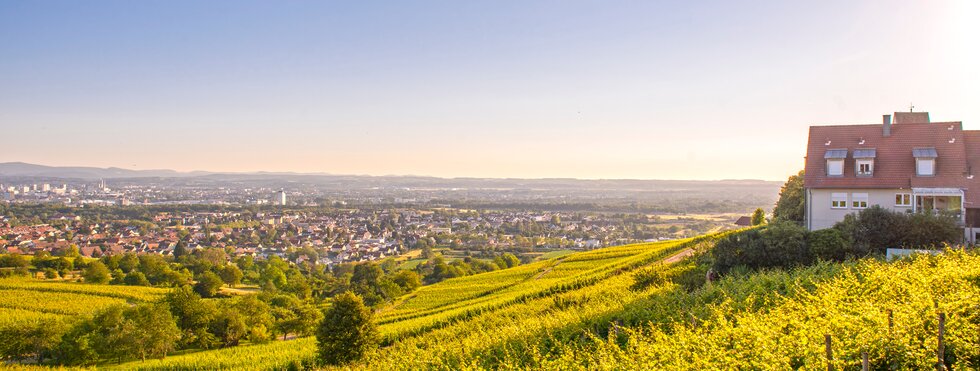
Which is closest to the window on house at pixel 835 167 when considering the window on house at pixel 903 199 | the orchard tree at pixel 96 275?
the window on house at pixel 903 199

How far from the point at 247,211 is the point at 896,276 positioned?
162m

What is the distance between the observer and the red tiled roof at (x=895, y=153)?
2464 centimetres

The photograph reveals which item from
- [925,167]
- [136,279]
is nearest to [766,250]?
[925,167]

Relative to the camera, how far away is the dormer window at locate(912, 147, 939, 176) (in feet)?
81.4

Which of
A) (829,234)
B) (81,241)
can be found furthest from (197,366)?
(81,241)

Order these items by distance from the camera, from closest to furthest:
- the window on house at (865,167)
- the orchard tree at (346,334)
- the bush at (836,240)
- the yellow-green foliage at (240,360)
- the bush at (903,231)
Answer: the bush at (836,240), the bush at (903,231), the orchard tree at (346,334), the yellow-green foliage at (240,360), the window on house at (865,167)

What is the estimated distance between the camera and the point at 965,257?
42.7ft

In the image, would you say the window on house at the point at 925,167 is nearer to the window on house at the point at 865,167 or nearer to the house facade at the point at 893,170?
the house facade at the point at 893,170

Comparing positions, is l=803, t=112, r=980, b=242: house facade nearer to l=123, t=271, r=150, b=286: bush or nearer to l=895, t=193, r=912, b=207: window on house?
l=895, t=193, r=912, b=207: window on house

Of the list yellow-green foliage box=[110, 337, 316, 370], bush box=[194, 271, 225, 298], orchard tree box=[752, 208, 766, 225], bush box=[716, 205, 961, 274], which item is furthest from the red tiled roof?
bush box=[194, 271, 225, 298]

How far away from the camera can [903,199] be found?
82.1 ft

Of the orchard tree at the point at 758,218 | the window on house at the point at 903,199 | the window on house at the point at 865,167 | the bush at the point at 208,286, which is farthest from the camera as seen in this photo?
the bush at the point at 208,286

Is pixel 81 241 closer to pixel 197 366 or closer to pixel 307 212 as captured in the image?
pixel 307 212

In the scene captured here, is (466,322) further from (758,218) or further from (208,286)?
(208,286)
